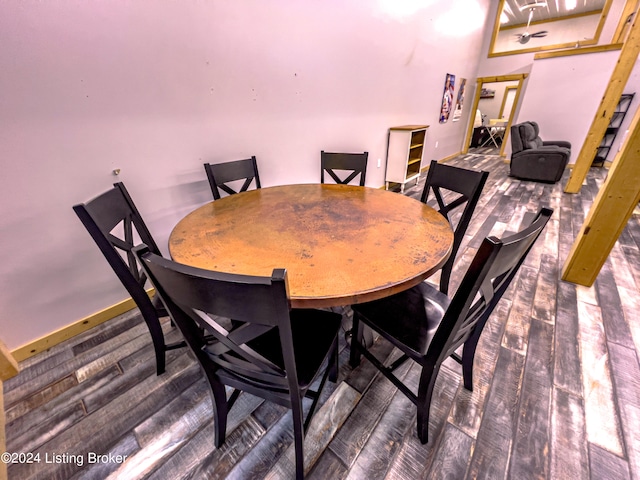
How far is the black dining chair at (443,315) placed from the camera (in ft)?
2.12

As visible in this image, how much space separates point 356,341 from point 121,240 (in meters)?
1.19

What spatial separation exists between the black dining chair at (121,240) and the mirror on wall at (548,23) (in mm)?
8508

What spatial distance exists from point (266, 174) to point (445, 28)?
4.55 metres

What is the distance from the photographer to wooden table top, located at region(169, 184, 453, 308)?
79 centimetres

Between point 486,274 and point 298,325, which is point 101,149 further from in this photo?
point 486,274

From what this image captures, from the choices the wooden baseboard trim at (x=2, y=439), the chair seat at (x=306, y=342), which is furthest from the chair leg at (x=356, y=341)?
the wooden baseboard trim at (x=2, y=439)

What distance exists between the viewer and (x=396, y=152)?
12.8 feet

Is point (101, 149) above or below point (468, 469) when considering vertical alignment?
above

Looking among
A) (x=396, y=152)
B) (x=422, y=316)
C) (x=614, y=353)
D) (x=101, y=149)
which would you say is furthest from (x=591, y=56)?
(x=101, y=149)

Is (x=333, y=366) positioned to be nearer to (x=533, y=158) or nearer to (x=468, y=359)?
(x=468, y=359)

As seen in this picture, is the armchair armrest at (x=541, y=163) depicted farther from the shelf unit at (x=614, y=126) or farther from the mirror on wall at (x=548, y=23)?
the mirror on wall at (x=548, y=23)

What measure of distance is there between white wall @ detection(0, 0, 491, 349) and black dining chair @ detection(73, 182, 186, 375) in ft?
1.58

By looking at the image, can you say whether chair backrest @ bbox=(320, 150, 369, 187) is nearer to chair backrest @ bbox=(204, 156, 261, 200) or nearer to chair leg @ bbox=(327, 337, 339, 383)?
chair backrest @ bbox=(204, 156, 261, 200)

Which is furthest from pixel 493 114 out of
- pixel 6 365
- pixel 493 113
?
pixel 6 365
